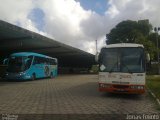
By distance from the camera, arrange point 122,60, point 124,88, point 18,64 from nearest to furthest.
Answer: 1. point 124,88
2. point 122,60
3. point 18,64

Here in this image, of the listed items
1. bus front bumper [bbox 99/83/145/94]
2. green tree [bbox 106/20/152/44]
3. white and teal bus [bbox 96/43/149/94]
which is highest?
green tree [bbox 106/20/152/44]

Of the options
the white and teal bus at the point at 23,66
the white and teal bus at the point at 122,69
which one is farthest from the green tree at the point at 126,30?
the white and teal bus at the point at 122,69

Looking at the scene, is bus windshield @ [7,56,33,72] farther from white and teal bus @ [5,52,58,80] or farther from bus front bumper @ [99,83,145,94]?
bus front bumper @ [99,83,145,94]

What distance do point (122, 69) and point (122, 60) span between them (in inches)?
18.2

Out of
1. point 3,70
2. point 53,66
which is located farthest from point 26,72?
point 53,66

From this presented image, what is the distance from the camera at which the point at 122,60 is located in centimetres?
1547

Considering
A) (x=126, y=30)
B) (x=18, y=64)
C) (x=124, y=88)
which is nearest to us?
(x=124, y=88)

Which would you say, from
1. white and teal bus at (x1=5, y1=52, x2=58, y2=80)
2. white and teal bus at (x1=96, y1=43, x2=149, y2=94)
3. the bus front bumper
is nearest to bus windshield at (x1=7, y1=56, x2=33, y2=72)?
white and teal bus at (x1=5, y1=52, x2=58, y2=80)

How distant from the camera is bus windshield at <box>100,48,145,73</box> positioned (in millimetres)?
15211

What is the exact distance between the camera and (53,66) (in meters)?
40.3

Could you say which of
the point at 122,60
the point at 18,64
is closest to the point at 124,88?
the point at 122,60

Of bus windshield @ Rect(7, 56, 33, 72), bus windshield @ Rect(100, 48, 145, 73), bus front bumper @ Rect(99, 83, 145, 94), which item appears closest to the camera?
bus front bumper @ Rect(99, 83, 145, 94)

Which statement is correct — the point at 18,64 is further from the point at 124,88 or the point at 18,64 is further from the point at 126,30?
the point at 126,30

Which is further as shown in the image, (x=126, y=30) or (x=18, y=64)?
(x=126, y=30)
